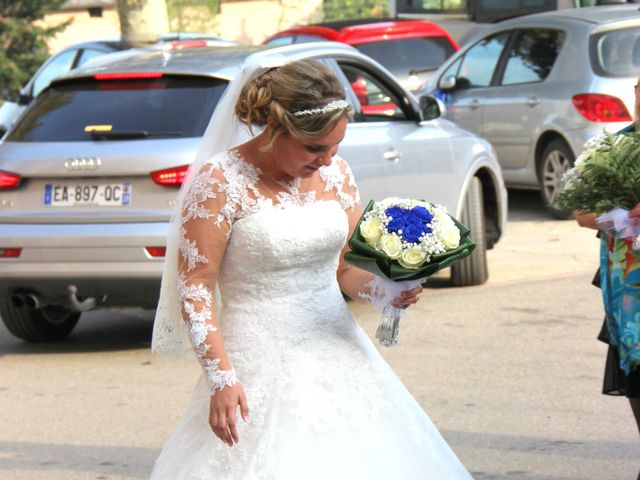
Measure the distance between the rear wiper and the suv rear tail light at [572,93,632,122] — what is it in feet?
18.0

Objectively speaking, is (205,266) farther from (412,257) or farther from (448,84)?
(448,84)

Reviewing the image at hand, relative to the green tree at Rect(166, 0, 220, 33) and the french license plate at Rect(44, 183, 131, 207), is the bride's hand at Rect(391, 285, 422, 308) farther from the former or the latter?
the green tree at Rect(166, 0, 220, 33)

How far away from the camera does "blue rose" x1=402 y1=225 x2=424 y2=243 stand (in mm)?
3941

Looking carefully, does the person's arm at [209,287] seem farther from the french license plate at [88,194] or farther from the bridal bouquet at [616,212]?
the french license plate at [88,194]

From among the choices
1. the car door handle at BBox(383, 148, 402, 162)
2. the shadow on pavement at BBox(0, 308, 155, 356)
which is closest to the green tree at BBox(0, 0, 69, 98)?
the shadow on pavement at BBox(0, 308, 155, 356)

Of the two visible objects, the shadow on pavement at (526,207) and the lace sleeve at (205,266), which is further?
the shadow on pavement at (526,207)

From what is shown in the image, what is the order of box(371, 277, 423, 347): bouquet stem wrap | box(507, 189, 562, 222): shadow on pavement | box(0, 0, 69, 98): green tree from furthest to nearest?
1. box(0, 0, 69, 98): green tree
2. box(507, 189, 562, 222): shadow on pavement
3. box(371, 277, 423, 347): bouquet stem wrap

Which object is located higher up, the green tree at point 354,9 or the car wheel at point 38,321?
the car wheel at point 38,321

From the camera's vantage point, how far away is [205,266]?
393cm

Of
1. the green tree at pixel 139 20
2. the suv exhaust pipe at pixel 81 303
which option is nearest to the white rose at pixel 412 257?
the suv exhaust pipe at pixel 81 303

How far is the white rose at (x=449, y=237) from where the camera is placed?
396 cm

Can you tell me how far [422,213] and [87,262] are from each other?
4.13m

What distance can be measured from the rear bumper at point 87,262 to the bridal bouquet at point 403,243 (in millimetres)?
3780

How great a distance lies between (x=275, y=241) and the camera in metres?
4.06
